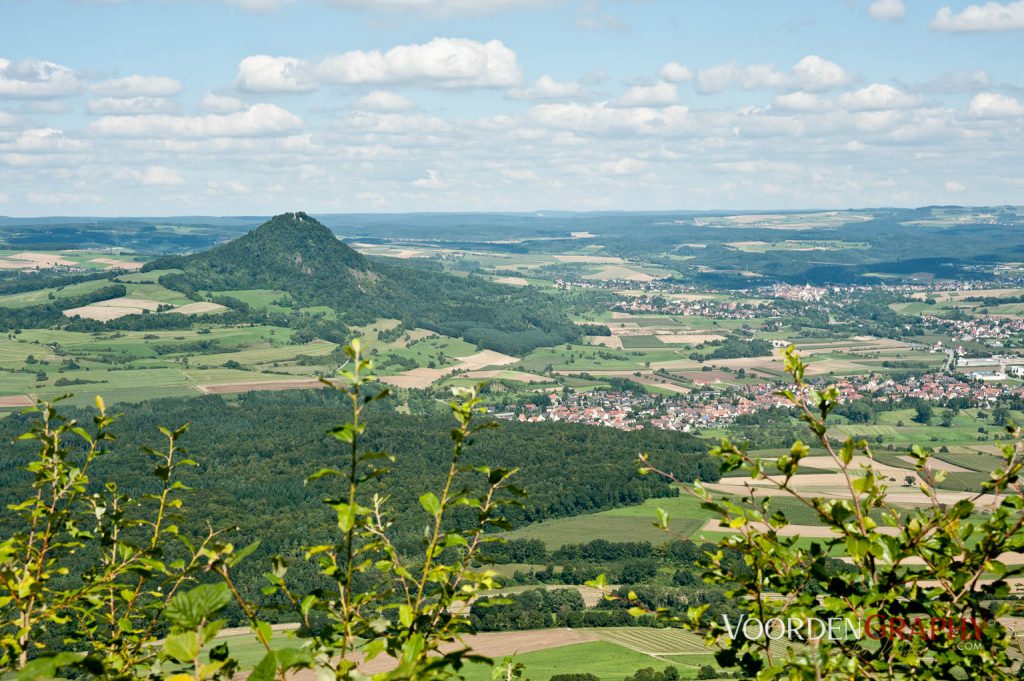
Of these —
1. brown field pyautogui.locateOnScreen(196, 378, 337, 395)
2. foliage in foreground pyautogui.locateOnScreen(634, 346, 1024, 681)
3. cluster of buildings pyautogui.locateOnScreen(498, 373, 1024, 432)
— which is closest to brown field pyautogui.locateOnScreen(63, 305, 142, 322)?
brown field pyautogui.locateOnScreen(196, 378, 337, 395)

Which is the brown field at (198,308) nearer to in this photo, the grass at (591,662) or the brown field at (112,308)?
the brown field at (112,308)

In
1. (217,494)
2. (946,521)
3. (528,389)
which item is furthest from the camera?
(528,389)

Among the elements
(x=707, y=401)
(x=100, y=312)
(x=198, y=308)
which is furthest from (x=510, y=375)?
(x=100, y=312)

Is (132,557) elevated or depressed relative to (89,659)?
depressed

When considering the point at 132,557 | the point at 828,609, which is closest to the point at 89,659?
the point at 132,557

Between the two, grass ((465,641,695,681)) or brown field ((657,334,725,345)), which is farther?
brown field ((657,334,725,345))

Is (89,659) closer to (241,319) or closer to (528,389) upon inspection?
(528,389)

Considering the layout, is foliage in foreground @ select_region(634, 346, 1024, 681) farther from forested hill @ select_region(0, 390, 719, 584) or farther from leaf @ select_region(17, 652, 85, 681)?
forested hill @ select_region(0, 390, 719, 584)

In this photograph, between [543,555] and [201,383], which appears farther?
[201,383]
